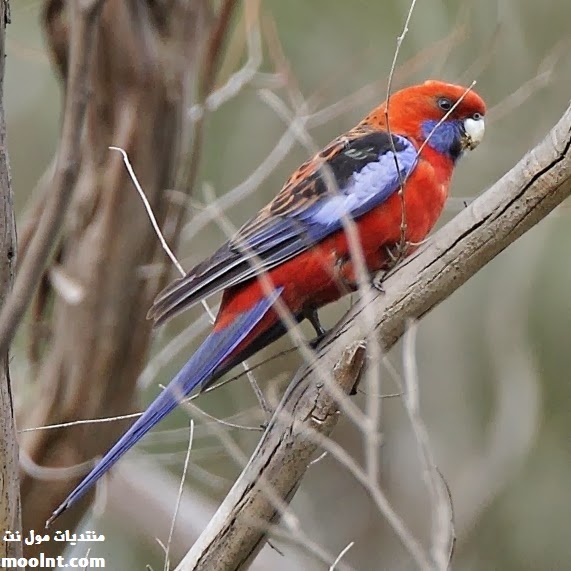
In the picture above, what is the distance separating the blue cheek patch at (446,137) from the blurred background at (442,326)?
1.01 metres

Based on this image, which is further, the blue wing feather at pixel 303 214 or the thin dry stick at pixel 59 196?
the blue wing feather at pixel 303 214

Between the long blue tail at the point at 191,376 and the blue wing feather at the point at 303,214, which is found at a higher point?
the blue wing feather at the point at 303,214

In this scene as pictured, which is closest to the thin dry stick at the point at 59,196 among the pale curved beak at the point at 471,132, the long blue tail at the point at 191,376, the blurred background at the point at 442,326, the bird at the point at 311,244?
the long blue tail at the point at 191,376

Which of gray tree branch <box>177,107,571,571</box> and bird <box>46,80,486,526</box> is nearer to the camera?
gray tree branch <box>177,107,571,571</box>

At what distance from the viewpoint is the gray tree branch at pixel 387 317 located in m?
1.83

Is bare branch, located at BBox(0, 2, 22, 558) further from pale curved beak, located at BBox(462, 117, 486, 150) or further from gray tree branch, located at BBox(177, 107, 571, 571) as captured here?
pale curved beak, located at BBox(462, 117, 486, 150)

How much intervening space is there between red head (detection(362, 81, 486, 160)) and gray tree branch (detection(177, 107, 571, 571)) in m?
0.90

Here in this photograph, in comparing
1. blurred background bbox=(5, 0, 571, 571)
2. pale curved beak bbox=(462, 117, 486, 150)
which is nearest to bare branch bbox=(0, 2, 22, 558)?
pale curved beak bbox=(462, 117, 486, 150)

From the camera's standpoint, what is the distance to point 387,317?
1.91 metres

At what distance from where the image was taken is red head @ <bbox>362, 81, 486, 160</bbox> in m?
2.77

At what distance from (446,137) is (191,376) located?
1.02 metres

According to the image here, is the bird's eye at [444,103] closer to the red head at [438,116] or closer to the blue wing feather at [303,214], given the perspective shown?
the red head at [438,116]

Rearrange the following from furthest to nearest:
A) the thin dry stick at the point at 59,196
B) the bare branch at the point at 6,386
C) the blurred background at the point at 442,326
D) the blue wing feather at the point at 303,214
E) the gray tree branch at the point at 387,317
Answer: the blurred background at the point at 442,326 < the blue wing feather at the point at 303,214 < the gray tree branch at the point at 387,317 < the bare branch at the point at 6,386 < the thin dry stick at the point at 59,196

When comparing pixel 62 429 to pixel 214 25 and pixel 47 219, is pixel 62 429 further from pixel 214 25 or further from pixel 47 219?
pixel 47 219
